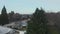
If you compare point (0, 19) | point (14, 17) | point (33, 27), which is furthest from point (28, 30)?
point (14, 17)

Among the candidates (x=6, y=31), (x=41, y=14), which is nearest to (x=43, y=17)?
(x=41, y=14)

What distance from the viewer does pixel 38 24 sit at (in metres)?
15.9

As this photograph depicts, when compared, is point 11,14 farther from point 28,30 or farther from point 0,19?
point 28,30

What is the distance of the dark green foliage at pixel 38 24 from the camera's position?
51.7 ft

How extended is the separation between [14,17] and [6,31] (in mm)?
34331

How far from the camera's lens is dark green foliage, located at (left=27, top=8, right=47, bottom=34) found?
15750 mm

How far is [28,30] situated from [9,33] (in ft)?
11.9

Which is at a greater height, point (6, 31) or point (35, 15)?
point (35, 15)

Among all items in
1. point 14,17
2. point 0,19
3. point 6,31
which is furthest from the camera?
point 14,17

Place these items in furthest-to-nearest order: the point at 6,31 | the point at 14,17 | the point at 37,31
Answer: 1. the point at 14,17
2. the point at 6,31
3. the point at 37,31

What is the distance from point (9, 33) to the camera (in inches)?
755

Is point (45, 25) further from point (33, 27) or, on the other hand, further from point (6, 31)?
point (6, 31)

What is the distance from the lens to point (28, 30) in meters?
16.1

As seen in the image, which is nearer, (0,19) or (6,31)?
(6,31)
